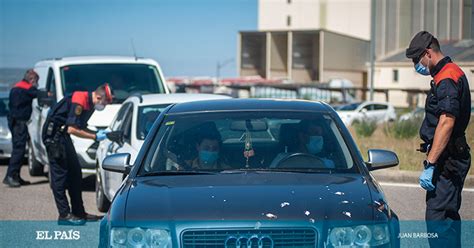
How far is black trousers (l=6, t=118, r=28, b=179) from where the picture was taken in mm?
13617

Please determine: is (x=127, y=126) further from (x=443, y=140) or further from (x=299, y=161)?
(x=443, y=140)

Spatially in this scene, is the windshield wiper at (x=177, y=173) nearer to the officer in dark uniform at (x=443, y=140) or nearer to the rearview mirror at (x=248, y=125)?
the rearview mirror at (x=248, y=125)

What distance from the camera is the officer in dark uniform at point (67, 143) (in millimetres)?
9602

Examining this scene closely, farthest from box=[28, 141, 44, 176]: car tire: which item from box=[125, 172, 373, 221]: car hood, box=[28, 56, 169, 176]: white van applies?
box=[125, 172, 373, 221]: car hood

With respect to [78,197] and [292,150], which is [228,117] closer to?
[292,150]

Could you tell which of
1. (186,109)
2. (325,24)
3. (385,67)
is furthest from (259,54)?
(186,109)

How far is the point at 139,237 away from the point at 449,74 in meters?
Result: 2.68

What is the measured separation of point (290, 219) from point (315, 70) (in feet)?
304

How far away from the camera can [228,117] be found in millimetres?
6461

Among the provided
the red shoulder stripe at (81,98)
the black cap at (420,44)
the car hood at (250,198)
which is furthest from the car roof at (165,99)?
the car hood at (250,198)

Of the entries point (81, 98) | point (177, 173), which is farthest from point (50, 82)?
point (177, 173)

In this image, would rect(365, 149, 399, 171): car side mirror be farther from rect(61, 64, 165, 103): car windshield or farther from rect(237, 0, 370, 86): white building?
rect(237, 0, 370, 86): white building

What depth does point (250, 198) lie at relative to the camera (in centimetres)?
509

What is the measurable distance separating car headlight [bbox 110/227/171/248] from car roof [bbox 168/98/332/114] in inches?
71.4
